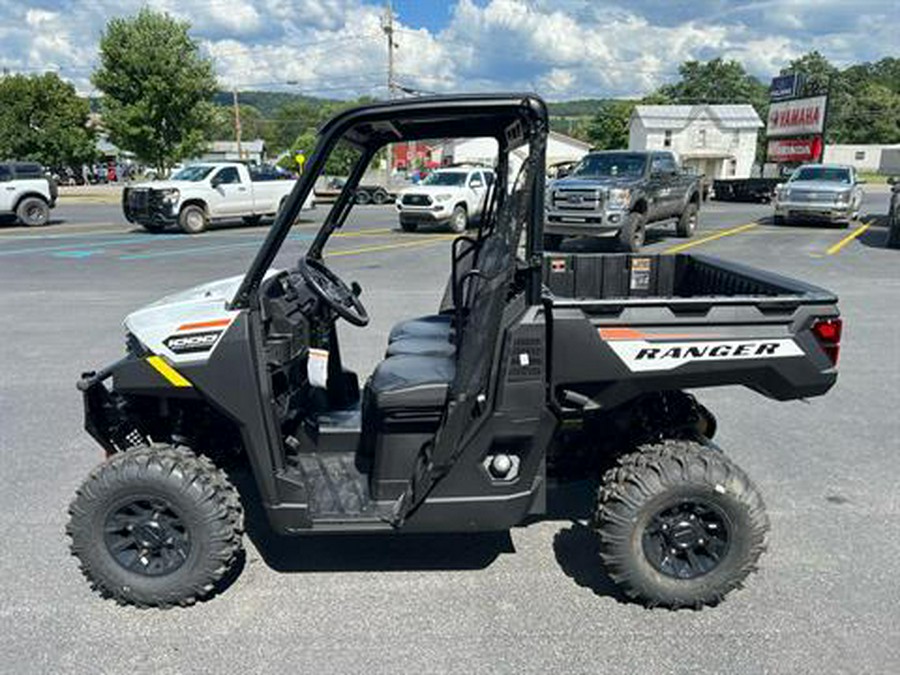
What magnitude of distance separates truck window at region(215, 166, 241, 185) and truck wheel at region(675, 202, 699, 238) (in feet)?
38.6

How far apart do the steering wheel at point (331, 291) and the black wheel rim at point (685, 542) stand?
5.28 feet

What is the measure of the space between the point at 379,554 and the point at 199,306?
1491mm

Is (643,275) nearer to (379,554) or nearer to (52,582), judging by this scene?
(379,554)

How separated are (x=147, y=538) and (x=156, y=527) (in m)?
0.06

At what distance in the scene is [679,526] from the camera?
308 centimetres

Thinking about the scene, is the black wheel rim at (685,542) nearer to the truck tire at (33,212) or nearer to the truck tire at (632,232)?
the truck tire at (632,232)

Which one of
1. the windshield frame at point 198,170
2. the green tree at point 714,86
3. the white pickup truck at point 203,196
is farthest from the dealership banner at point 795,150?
the green tree at point 714,86

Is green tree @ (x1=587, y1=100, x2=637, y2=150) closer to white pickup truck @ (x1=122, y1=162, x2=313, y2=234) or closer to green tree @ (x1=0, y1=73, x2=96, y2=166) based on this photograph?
green tree @ (x1=0, y1=73, x2=96, y2=166)

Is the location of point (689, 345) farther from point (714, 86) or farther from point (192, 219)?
point (714, 86)

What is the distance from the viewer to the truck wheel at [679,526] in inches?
118

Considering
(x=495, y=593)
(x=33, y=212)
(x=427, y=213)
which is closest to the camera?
(x=495, y=593)

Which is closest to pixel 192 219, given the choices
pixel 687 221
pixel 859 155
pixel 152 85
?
pixel 687 221

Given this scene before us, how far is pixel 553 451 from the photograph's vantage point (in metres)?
3.62

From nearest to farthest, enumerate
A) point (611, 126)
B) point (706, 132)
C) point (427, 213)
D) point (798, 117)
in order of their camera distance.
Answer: point (427, 213), point (798, 117), point (706, 132), point (611, 126)
